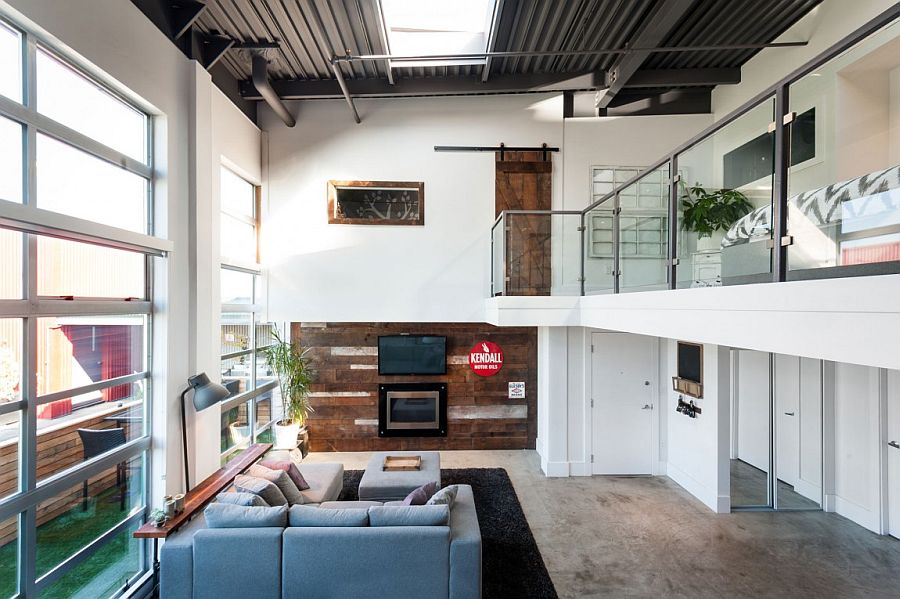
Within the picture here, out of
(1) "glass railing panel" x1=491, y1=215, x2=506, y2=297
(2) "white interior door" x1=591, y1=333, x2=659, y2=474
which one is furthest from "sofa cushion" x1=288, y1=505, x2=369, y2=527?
(2) "white interior door" x1=591, y1=333, x2=659, y2=474

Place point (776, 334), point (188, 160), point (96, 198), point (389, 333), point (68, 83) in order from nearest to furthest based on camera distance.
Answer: point (776, 334)
point (68, 83)
point (96, 198)
point (188, 160)
point (389, 333)

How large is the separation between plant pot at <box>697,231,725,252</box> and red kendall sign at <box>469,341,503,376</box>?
13.2ft

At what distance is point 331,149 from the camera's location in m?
6.16

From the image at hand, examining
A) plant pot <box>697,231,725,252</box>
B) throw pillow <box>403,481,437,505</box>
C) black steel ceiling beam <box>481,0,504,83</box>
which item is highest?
black steel ceiling beam <box>481,0,504,83</box>

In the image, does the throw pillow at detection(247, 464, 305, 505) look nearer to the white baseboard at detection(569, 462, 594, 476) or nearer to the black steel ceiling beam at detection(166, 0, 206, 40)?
the white baseboard at detection(569, 462, 594, 476)

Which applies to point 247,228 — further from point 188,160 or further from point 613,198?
point 613,198

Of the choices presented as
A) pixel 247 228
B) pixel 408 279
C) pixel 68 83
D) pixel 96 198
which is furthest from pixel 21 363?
pixel 408 279

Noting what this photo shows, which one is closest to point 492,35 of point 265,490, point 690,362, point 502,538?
point 690,362

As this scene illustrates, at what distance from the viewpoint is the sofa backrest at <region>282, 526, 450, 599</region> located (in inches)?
115

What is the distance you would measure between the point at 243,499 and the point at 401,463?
1917 millimetres

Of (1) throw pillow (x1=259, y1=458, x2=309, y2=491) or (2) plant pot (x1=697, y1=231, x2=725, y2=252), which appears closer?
(2) plant pot (x1=697, y1=231, x2=725, y2=252)

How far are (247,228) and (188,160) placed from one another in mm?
1848

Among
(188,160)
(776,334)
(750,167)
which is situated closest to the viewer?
(776,334)

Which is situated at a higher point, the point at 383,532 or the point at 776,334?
the point at 776,334
